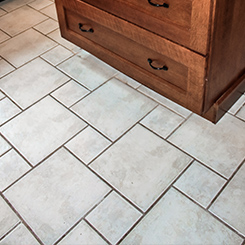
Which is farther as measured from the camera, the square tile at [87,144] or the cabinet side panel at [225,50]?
the square tile at [87,144]

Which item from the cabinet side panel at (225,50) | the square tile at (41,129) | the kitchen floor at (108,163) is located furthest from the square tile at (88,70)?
the cabinet side panel at (225,50)

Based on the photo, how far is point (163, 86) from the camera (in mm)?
1600

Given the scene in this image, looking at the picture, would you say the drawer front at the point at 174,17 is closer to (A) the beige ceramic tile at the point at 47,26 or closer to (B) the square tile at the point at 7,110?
(B) the square tile at the point at 7,110

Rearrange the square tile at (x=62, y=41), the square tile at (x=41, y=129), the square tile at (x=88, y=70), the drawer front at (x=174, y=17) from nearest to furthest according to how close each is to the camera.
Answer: the drawer front at (x=174, y=17)
the square tile at (x=41, y=129)
the square tile at (x=88, y=70)
the square tile at (x=62, y=41)

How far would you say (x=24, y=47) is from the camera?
2217 millimetres

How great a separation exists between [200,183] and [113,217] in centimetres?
39

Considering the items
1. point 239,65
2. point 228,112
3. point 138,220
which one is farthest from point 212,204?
point 239,65

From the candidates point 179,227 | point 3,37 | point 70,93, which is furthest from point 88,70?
point 179,227

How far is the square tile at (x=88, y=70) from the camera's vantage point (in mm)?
1924

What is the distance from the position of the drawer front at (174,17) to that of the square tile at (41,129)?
0.58 m

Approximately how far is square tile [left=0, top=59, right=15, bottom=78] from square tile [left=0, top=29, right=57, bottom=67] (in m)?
0.03

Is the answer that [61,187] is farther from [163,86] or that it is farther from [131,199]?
[163,86]

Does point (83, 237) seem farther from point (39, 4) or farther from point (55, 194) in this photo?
point (39, 4)

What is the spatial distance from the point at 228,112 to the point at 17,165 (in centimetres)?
104
